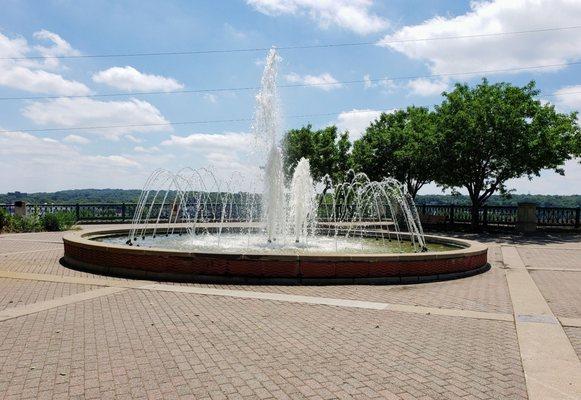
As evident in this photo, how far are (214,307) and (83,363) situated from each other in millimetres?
2759

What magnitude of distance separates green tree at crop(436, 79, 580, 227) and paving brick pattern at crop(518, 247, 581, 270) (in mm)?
7837

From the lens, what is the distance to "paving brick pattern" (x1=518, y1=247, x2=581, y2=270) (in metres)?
14.1

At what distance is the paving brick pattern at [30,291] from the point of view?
767cm

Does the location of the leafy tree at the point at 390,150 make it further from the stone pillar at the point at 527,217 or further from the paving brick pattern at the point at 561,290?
the paving brick pattern at the point at 561,290

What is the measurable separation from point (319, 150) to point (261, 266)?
34.0 meters

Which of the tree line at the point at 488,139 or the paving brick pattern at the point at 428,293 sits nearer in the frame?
the paving brick pattern at the point at 428,293

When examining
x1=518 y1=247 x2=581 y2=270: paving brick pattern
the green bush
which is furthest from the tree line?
the green bush

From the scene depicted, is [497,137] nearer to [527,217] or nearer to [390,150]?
[527,217]

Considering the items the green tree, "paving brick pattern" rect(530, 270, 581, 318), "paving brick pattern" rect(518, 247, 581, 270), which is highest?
the green tree

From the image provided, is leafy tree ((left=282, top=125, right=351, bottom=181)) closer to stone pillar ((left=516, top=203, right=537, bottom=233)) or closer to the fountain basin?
stone pillar ((left=516, top=203, right=537, bottom=233))

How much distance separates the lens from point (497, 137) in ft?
82.7

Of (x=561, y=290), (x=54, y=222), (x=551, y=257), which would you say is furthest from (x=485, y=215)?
(x=54, y=222)

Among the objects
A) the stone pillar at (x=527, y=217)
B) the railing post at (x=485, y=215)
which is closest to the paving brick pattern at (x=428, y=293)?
the stone pillar at (x=527, y=217)

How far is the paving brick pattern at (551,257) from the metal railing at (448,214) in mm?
11446
